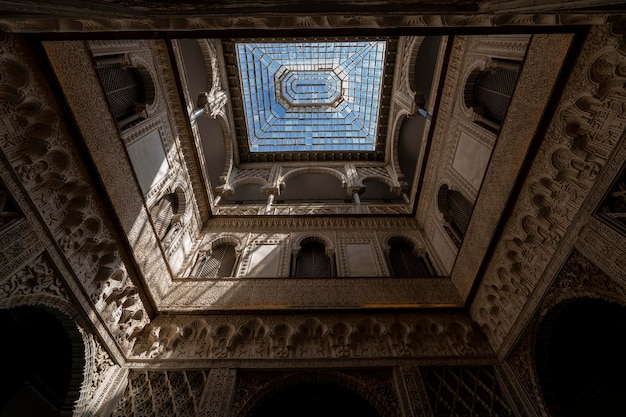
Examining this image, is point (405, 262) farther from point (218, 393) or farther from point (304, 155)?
point (304, 155)

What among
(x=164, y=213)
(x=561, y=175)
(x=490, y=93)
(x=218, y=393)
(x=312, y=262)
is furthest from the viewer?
(x=312, y=262)

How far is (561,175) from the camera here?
12.0ft

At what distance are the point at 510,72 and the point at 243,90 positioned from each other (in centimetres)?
891

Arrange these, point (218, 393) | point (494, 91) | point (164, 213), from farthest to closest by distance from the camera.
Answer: point (164, 213)
point (494, 91)
point (218, 393)

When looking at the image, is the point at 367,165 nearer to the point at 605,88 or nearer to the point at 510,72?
the point at 510,72

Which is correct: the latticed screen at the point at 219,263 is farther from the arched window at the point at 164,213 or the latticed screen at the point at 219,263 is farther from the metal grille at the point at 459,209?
the metal grille at the point at 459,209

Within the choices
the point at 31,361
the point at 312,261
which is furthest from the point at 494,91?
the point at 31,361

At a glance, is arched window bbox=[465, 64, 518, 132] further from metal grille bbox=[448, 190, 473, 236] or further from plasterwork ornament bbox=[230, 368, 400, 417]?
plasterwork ornament bbox=[230, 368, 400, 417]

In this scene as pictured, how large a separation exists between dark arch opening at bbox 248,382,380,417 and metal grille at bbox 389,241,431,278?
2750 millimetres

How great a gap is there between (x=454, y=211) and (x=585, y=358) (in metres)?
3.37

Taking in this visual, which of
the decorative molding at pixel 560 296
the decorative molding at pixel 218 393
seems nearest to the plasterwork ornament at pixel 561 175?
the decorative molding at pixel 560 296

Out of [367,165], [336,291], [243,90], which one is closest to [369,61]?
[367,165]

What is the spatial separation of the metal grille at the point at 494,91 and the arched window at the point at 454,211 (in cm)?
183

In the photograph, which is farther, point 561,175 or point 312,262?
point 312,262
